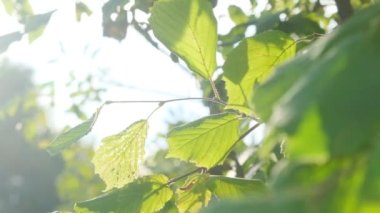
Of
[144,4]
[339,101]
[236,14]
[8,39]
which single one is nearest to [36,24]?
[8,39]

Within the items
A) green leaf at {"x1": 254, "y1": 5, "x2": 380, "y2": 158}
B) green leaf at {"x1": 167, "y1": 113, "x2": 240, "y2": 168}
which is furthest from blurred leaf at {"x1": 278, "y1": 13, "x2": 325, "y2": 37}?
green leaf at {"x1": 254, "y1": 5, "x2": 380, "y2": 158}

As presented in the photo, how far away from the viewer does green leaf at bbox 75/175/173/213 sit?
726mm

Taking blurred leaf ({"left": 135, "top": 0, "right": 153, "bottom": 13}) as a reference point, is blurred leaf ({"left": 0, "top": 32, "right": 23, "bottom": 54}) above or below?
above

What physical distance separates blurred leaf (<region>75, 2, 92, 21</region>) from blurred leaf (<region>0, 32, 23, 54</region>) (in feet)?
0.61

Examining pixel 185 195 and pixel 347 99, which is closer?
pixel 347 99

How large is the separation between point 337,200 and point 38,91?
105 inches

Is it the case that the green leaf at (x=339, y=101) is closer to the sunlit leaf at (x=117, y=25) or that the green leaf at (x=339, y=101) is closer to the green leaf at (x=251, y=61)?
the green leaf at (x=251, y=61)

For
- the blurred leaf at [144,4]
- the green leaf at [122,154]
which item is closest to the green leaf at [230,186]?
the green leaf at [122,154]

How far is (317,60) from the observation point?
33 centimetres

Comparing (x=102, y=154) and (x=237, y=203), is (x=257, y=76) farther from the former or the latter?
(x=237, y=203)

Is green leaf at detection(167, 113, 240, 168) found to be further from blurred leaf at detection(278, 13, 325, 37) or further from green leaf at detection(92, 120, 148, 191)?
blurred leaf at detection(278, 13, 325, 37)

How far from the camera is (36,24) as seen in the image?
4.23 feet

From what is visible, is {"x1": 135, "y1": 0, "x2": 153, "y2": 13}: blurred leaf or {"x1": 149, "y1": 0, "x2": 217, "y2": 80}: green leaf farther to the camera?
{"x1": 135, "y1": 0, "x2": 153, "y2": 13}: blurred leaf

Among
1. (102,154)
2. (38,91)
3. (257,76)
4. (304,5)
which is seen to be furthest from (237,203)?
(38,91)
